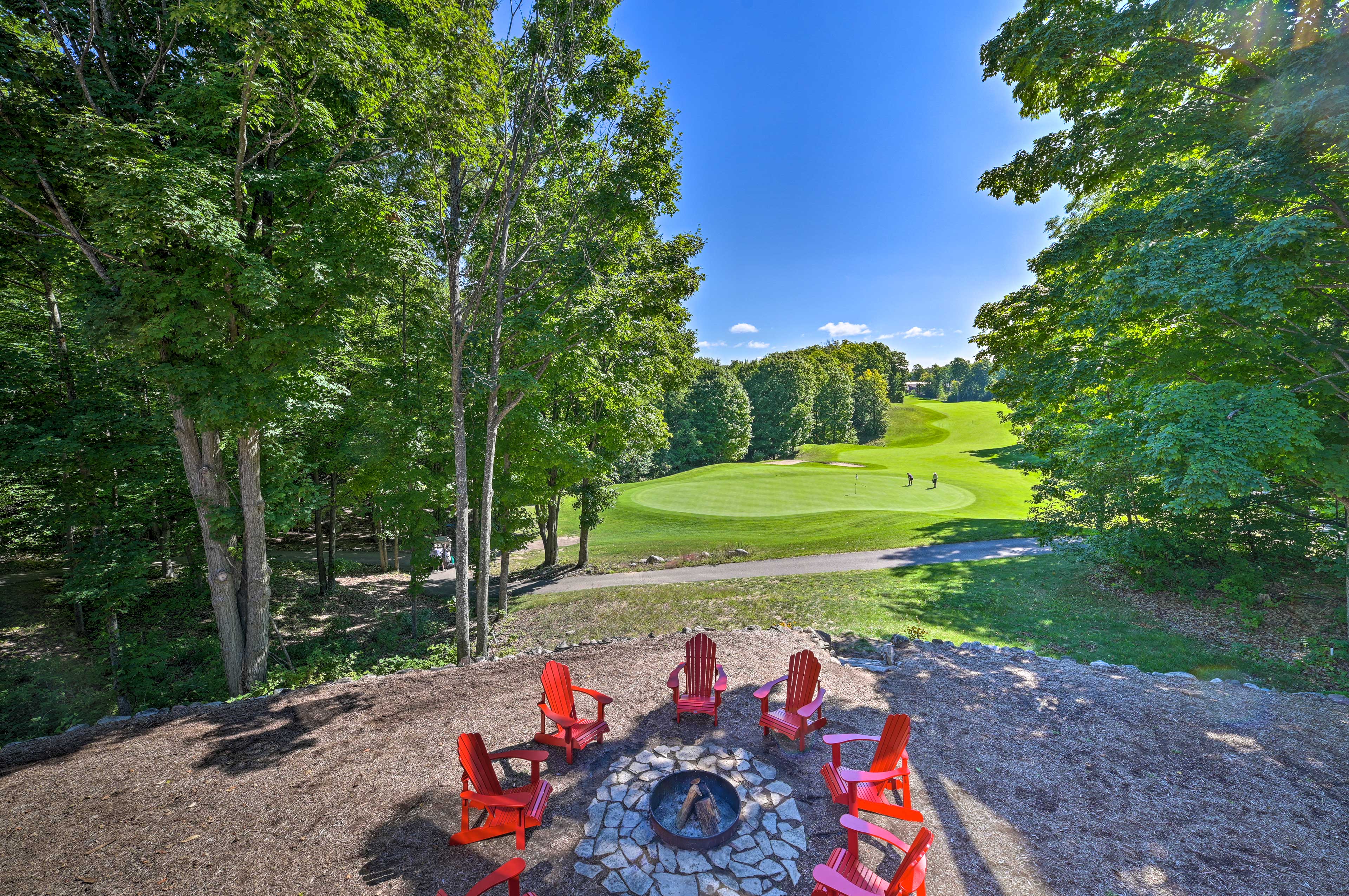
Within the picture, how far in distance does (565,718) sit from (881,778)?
3.27 metres

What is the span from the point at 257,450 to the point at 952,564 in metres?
17.4

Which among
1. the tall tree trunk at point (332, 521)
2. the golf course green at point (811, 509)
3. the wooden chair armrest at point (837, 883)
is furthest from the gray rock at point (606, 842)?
the tall tree trunk at point (332, 521)

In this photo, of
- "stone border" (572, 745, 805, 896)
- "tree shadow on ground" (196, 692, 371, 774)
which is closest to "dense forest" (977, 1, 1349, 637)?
"stone border" (572, 745, 805, 896)

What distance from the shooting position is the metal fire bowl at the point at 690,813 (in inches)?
146

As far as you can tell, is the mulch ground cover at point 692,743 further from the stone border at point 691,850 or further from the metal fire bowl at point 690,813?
the metal fire bowl at point 690,813

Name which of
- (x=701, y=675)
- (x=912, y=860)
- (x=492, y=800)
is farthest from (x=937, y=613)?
(x=492, y=800)

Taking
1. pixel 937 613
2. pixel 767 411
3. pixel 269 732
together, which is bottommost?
pixel 937 613

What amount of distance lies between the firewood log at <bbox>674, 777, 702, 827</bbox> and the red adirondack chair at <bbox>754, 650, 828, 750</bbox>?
4.77 ft

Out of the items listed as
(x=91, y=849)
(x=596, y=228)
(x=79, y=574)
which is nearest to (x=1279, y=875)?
(x=91, y=849)

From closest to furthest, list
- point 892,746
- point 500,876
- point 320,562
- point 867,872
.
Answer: point 500,876, point 867,872, point 892,746, point 320,562

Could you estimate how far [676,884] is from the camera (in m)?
3.47

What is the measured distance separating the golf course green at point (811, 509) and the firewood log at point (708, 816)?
Result: 39.7 ft

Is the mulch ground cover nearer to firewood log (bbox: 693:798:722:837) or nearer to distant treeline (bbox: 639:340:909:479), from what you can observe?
firewood log (bbox: 693:798:722:837)

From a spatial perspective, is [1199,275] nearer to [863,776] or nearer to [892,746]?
[892,746]
